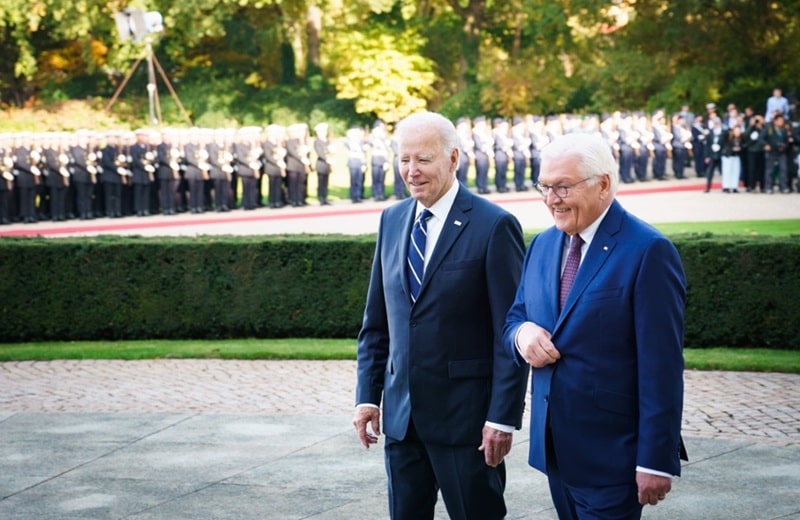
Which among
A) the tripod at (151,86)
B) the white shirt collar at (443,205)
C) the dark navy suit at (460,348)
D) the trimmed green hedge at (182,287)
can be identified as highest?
the tripod at (151,86)

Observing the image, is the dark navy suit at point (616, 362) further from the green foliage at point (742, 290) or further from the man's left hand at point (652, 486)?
the green foliage at point (742, 290)

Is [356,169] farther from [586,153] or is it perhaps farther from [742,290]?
[586,153]

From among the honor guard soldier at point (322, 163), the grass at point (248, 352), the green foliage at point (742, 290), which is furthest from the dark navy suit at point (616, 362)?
the honor guard soldier at point (322, 163)

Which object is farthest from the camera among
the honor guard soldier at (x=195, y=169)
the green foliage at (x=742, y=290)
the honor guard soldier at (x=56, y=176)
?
the honor guard soldier at (x=195, y=169)

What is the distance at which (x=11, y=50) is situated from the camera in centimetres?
5000

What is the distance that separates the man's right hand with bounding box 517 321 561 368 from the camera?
412 centimetres

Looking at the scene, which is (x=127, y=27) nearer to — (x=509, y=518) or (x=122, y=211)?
(x=122, y=211)

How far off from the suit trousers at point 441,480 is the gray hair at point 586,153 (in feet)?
4.13

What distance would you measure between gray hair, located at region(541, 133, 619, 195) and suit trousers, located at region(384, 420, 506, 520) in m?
1.26

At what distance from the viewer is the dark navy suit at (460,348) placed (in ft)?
15.5

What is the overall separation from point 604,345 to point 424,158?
108 cm

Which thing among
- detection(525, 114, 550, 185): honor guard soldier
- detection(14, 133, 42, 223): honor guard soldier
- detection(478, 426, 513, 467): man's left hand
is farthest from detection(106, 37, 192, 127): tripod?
detection(478, 426, 513, 467): man's left hand

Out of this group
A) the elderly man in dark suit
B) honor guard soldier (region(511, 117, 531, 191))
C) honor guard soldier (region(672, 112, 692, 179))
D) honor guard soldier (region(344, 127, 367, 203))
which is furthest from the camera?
honor guard soldier (region(672, 112, 692, 179))

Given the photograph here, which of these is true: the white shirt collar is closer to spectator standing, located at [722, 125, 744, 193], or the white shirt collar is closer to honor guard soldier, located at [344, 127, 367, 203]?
spectator standing, located at [722, 125, 744, 193]
